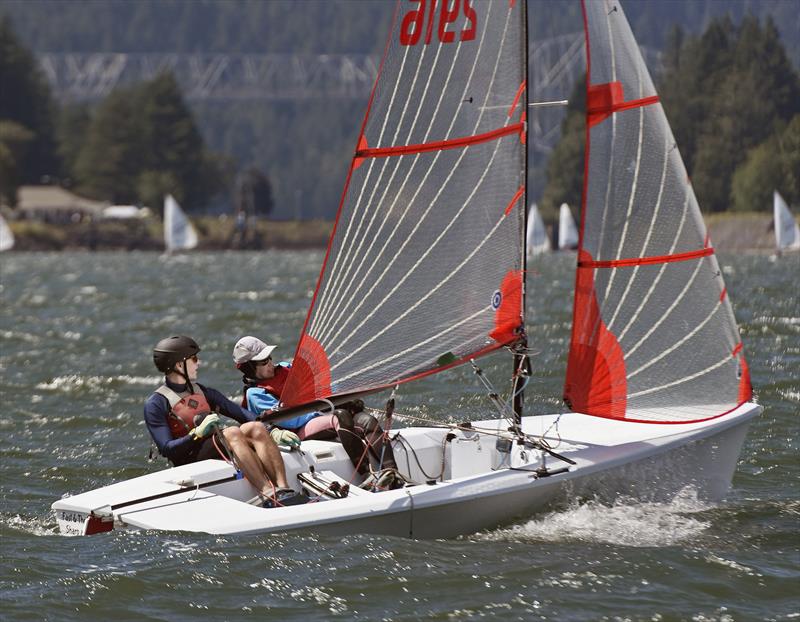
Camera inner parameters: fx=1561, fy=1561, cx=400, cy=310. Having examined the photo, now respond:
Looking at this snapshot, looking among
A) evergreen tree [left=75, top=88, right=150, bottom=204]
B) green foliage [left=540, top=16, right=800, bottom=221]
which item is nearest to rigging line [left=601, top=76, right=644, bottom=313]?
green foliage [left=540, top=16, right=800, bottom=221]

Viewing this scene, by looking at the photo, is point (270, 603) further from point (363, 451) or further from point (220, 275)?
point (220, 275)

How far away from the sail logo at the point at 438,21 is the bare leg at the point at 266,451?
8.41ft

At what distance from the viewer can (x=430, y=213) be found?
9.68 metres

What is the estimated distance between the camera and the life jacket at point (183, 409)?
933 centimetres

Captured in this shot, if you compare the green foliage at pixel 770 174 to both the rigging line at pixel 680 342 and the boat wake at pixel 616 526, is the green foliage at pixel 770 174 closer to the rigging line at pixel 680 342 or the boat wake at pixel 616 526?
the rigging line at pixel 680 342

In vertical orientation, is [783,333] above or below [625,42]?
below

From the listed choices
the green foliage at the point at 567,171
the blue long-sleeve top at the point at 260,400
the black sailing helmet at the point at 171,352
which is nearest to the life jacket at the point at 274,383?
the blue long-sleeve top at the point at 260,400

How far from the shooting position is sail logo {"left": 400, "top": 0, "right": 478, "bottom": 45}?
952 cm

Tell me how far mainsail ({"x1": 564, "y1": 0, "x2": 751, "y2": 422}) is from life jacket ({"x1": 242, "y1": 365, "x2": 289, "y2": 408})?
1.88m

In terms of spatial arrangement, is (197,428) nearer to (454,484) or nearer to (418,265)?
(454,484)

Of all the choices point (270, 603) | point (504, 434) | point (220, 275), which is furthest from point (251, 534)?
point (220, 275)

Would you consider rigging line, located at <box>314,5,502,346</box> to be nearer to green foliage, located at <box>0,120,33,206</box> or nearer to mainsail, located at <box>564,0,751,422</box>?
mainsail, located at <box>564,0,751,422</box>

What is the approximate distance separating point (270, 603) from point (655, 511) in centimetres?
286

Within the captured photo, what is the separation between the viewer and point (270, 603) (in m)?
7.70
